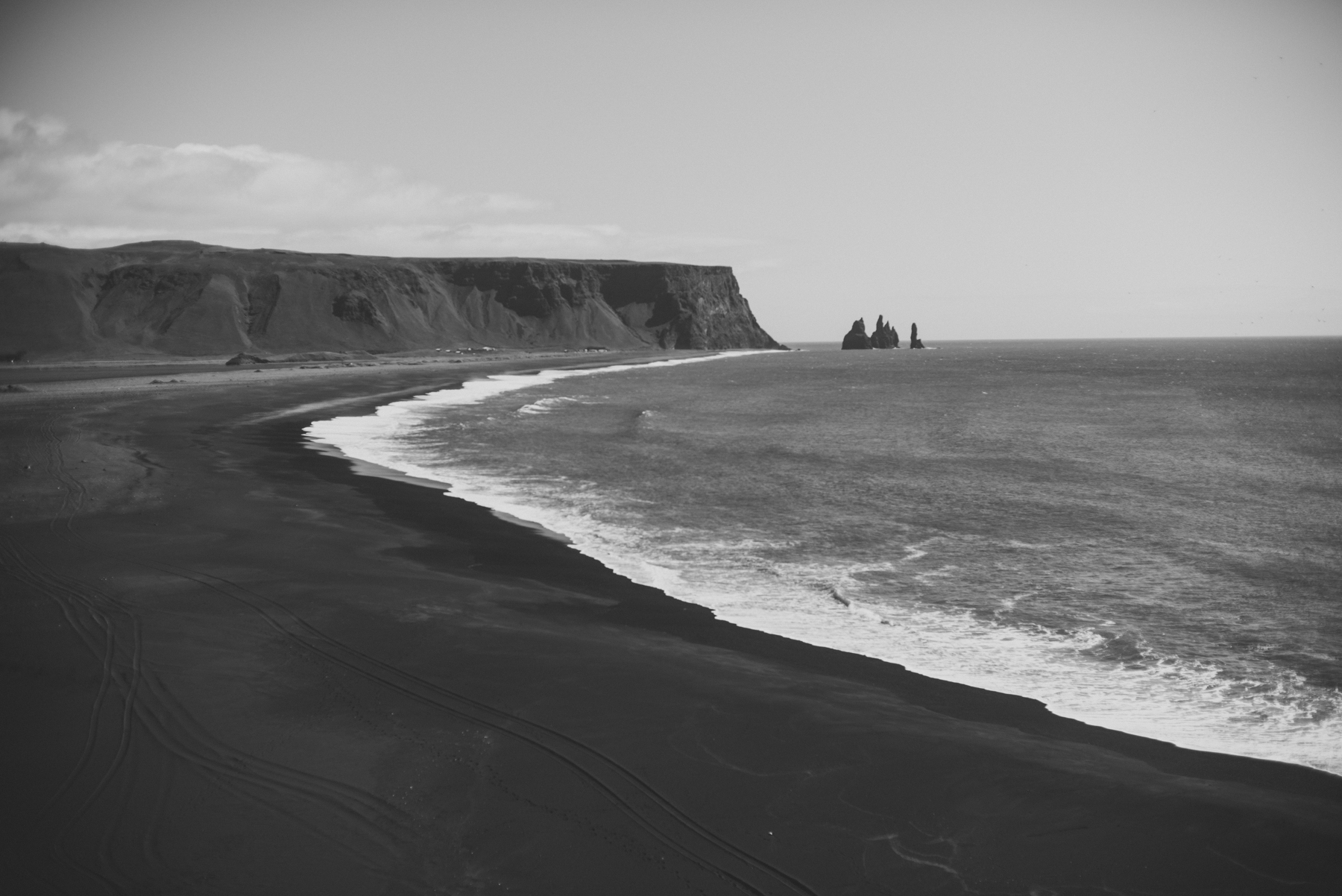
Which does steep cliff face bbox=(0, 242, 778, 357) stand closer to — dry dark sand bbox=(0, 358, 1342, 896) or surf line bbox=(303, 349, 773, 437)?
A: surf line bbox=(303, 349, 773, 437)

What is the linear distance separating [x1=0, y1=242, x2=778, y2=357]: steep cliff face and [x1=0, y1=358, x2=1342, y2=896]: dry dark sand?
123451 mm

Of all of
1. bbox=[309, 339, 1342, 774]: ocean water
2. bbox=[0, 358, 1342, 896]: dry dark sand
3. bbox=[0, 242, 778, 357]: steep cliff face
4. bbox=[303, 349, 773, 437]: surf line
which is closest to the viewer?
bbox=[0, 358, 1342, 896]: dry dark sand

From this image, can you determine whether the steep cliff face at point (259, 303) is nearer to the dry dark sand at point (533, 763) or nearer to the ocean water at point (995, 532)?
the ocean water at point (995, 532)

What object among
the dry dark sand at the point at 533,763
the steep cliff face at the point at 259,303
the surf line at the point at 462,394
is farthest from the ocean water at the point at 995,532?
the steep cliff face at the point at 259,303

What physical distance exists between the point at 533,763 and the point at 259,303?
515 feet

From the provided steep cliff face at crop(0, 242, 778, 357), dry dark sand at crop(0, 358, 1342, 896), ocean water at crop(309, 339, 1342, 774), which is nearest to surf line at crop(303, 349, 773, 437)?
ocean water at crop(309, 339, 1342, 774)

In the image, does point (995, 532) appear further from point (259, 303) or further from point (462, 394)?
point (259, 303)

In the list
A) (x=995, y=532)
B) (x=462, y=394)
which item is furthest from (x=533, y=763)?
(x=462, y=394)

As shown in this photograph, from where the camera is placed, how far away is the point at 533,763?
28.5ft

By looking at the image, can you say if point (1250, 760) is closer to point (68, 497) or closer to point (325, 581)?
point (325, 581)

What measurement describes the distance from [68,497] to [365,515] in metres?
7.65

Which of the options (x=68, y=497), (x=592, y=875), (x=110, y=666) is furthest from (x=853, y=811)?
(x=68, y=497)

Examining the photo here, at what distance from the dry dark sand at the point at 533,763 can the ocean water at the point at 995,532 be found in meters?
1.58

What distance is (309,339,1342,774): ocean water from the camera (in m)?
12.1
